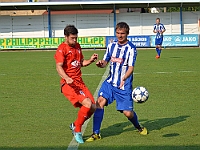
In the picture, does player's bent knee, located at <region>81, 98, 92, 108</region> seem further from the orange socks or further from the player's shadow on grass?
the player's shadow on grass

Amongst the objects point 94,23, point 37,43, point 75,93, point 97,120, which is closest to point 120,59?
point 75,93

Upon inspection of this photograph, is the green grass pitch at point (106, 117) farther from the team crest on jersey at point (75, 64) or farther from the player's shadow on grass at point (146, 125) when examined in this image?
the team crest on jersey at point (75, 64)

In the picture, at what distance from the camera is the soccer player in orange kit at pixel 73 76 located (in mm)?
6961

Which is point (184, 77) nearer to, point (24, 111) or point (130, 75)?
point (24, 111)

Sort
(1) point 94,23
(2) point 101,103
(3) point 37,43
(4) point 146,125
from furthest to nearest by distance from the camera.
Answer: (1) point 94,23 → (3) point 37,43 → (4) point 146,125 → (2) point 101,103

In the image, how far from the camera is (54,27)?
3734 cm

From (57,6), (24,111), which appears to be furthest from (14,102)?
(57,6)

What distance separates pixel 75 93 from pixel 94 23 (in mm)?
30487

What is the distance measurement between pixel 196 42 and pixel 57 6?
1033 centimetres

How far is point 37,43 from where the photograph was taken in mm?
34531

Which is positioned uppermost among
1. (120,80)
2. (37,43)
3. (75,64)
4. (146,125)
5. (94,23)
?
(94,23)

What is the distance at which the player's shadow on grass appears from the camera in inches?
301

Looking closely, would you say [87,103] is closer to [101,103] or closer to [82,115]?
[82,115]

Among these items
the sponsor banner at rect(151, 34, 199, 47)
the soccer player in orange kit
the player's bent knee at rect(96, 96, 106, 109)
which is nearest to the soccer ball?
the player's bent knee at rect(96, 96, 106, 109)
